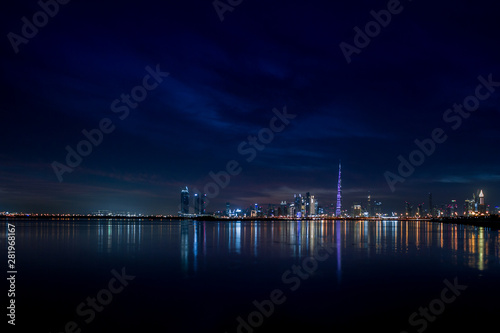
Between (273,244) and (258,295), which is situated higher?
(258,295)

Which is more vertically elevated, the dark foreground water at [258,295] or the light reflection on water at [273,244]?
the dark foreground water at [258,295]

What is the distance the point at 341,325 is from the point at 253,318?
2.90m

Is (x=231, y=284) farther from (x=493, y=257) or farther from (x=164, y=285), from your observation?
(x=493, y=257)

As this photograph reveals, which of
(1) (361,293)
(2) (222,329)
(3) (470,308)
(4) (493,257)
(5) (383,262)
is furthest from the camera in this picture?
(4) (493,257)

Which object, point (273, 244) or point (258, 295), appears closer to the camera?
point (258, 295)

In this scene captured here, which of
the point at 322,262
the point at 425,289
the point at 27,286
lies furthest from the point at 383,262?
the point at 27,286

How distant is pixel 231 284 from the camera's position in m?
19.6

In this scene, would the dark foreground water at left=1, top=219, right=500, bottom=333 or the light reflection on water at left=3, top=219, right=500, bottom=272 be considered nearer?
the dark foreground water at left=1, top=219, right=500, bottom=333

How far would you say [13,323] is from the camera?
41.3 feet

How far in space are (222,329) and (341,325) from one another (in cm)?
371

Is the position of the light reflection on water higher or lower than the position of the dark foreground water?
lower

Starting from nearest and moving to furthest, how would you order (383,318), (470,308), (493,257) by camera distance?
(383,318), (470,308), (493,257)

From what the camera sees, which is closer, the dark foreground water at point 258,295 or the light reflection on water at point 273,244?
the dark foreground water at point 258,295

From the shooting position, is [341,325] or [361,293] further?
[361,293]
